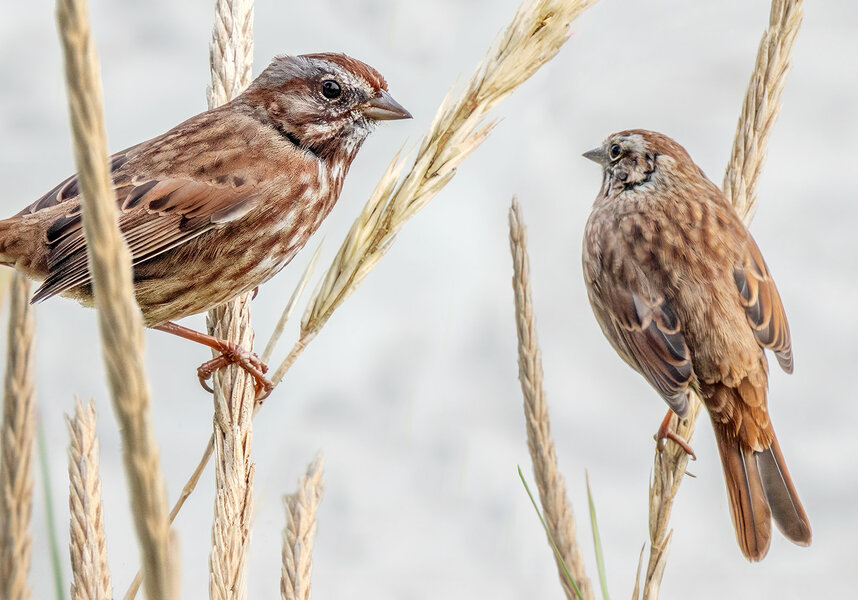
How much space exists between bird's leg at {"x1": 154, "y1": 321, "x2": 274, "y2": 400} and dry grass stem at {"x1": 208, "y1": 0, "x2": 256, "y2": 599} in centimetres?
1

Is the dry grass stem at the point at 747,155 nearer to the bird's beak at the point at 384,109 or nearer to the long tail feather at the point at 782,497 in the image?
the long tail feather at the point at 782,497

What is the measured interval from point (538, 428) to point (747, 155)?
1.98ft

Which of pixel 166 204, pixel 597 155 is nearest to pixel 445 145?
pixel 166 204

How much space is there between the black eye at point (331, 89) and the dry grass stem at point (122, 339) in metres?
1.09

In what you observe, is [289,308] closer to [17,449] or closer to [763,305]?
[17,449]

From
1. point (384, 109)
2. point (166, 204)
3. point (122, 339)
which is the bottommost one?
point (122, 339)

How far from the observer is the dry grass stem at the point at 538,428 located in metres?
1.26

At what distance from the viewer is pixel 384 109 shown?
147 cm

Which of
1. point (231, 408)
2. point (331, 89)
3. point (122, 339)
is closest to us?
point (122, 339)

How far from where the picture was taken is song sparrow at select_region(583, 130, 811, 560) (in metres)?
1.56

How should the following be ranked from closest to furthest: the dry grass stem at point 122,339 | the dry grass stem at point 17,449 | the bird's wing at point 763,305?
the dry grass stem at point 122,339, the dry grass stem at point 17,449, the bird's wing at point 763,305

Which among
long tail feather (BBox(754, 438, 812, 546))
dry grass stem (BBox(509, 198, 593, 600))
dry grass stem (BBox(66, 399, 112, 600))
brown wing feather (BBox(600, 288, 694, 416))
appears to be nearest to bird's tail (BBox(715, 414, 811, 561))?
long tail feather (BBox(754, 438, 812, 546))

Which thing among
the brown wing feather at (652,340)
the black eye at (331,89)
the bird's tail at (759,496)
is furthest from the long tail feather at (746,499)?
the black eye at (331,89)

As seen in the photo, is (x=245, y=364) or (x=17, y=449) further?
(x=245, y=364)
